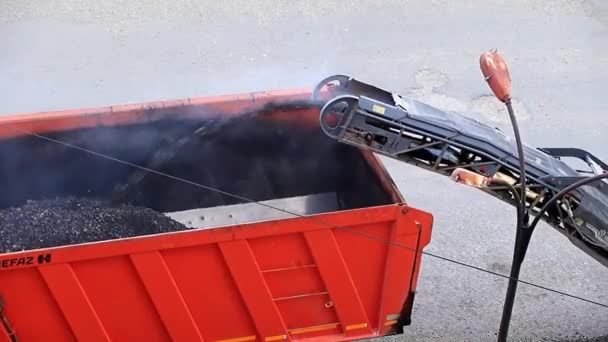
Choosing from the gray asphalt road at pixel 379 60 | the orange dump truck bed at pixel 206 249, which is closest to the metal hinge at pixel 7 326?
the orange dump truck bed at pixel 206 249

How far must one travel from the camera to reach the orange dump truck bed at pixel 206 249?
164 inches

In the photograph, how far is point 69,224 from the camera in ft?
16.0

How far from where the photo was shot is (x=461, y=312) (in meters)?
5.70

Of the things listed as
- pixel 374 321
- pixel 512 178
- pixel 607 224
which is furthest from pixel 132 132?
pixel 607 224

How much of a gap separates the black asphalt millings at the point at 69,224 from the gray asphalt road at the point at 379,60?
99.2 inches

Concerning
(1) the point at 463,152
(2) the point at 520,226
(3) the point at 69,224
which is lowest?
(2) the point at 520,226

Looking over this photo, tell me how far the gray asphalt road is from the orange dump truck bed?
1.64 meters

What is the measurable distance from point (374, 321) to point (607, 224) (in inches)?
62.5

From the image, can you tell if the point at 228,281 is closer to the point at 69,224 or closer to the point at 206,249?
the point at 206,249

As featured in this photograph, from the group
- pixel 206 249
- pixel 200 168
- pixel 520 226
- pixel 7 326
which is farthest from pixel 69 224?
pixel 520 226

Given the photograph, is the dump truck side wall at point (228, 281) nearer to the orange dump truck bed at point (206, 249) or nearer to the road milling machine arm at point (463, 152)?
the orange dump truck bed at point (206, 249)

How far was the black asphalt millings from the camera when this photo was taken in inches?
186

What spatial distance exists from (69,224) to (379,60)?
525 centimetres

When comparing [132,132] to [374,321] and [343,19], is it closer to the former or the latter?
[374,321]
